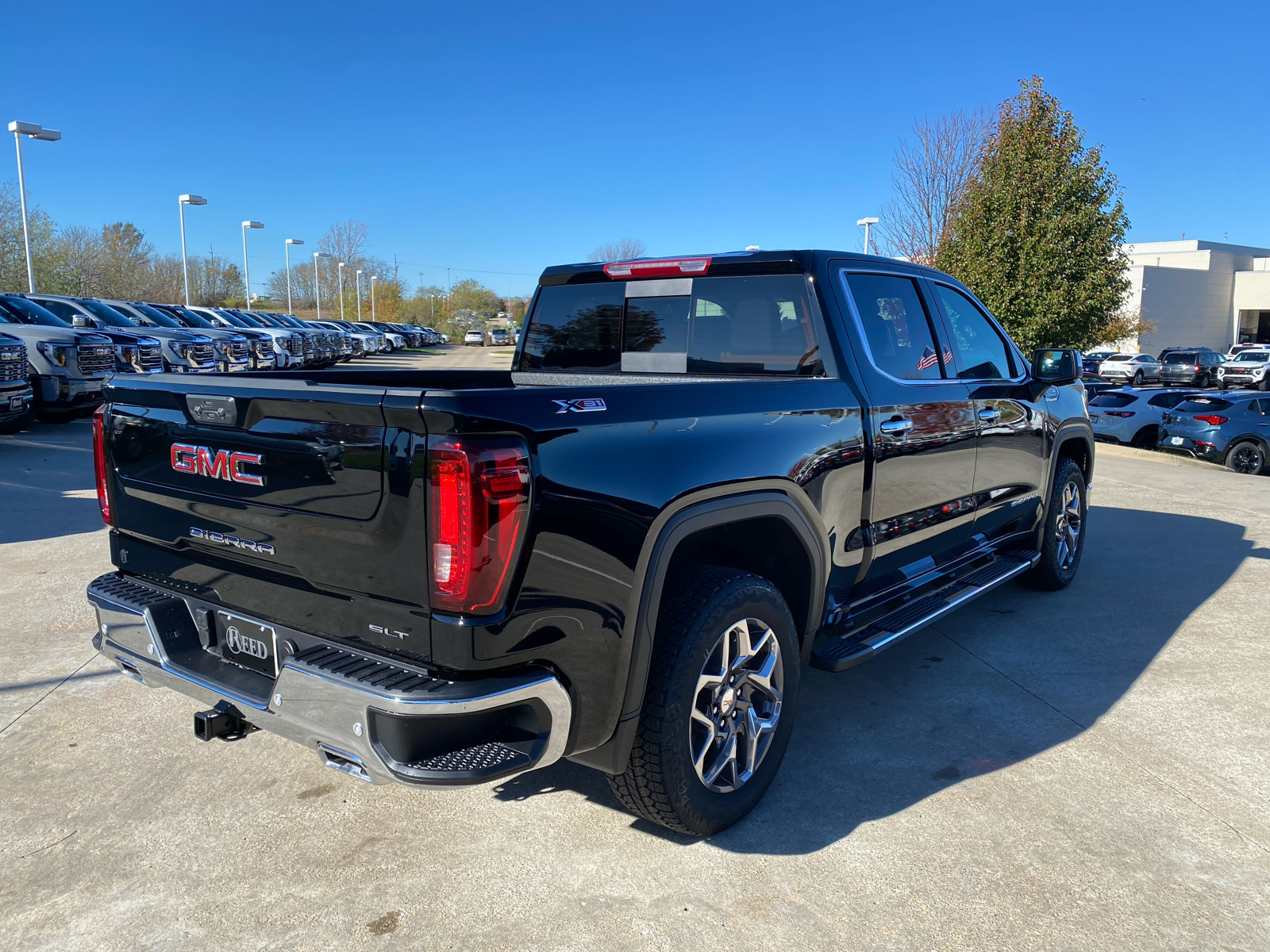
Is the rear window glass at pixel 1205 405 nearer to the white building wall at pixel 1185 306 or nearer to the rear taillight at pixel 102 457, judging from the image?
the rear taillight at pixel 102 457

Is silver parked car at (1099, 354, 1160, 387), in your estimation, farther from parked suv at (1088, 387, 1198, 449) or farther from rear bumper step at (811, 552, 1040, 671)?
rear bumper step at (811, 552, 1040, 671)

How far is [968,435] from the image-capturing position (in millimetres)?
4309

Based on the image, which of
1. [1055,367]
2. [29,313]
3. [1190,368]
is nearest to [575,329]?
[1055,367]

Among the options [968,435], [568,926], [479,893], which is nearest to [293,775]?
[479,893]

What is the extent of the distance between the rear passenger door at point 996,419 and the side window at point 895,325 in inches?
9.4

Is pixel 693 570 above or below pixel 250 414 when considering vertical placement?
below

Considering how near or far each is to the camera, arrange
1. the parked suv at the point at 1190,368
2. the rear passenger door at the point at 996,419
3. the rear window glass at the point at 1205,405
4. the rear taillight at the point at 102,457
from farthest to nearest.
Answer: the parked suv at the point at 1190,368
the rear window glass at the point at 1205,405
the rear passenger door at the point at 996,419
the rear taillight at the point at 102,457

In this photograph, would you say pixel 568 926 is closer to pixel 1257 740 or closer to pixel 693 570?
pixel 693 570

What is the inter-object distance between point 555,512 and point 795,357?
1654 mm

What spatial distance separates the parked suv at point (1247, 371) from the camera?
3472 cm

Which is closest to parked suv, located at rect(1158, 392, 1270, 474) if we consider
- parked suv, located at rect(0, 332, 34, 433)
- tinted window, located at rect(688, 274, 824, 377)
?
tinted window, located at rect(688, 274, 824, 377)

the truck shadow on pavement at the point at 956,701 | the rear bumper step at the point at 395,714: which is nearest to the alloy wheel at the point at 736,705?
the truck shadow on pavement at the point at 956,701

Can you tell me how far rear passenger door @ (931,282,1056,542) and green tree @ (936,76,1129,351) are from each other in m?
13.7

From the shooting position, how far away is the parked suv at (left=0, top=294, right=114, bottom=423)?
12352 millimetres
